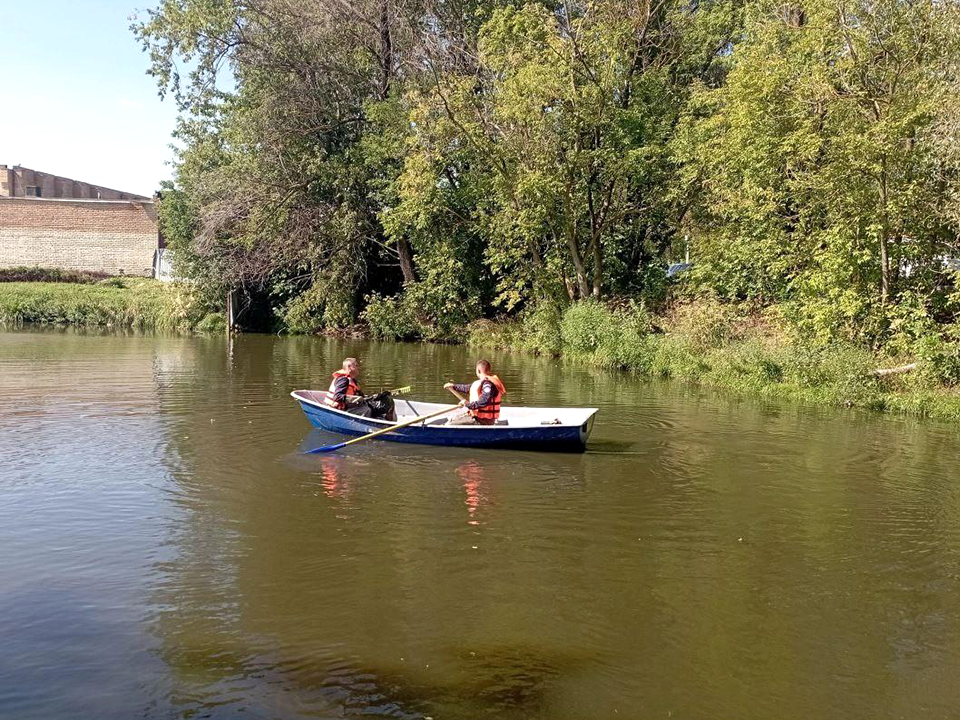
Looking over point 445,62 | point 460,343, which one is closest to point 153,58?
point 445,62

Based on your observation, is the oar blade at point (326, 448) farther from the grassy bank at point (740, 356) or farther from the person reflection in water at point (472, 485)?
the grassy bank at point (740, 356)

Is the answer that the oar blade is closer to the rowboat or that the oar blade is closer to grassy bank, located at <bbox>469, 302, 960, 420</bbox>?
the rowboat

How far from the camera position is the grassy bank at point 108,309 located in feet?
126

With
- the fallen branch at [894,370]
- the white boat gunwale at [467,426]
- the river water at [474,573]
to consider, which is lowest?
the river water at [474,573]

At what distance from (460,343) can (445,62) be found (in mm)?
10119

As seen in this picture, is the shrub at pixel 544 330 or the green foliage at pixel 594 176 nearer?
the green foliage at pixel 594 176

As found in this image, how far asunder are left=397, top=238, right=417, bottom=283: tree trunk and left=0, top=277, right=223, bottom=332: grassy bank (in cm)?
870

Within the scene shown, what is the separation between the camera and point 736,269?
25.4 metres

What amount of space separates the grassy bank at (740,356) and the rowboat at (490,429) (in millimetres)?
7431

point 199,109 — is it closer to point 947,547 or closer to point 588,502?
point 588,502

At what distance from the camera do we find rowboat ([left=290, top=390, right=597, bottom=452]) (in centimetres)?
1359

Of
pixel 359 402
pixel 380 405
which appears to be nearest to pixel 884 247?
pixel 380 405

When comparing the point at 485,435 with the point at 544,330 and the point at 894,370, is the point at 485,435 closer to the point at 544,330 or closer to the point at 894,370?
the point at 894,370

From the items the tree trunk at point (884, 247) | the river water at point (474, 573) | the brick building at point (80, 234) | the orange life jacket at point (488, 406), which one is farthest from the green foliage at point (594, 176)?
the brick building at point (80, 234)
